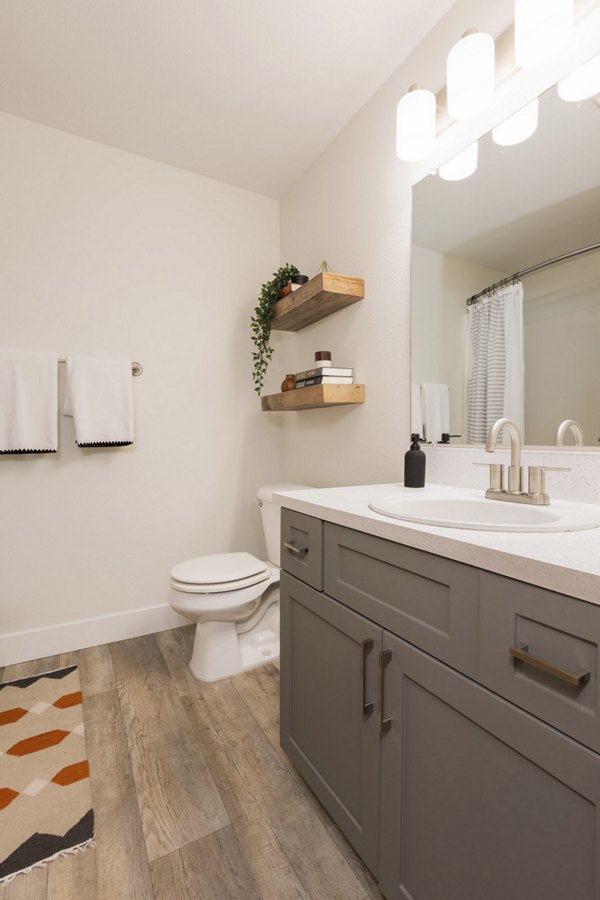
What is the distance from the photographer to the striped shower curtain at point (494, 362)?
1.27 metres

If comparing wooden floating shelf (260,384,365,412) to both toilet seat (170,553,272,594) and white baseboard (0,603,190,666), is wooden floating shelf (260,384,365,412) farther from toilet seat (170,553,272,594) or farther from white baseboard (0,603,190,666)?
white baseboard (0,603,190,666)

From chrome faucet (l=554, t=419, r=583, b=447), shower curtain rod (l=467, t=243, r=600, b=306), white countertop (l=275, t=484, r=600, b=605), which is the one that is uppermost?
shower curtain rod (l=467, t=243, r=600, b=306)

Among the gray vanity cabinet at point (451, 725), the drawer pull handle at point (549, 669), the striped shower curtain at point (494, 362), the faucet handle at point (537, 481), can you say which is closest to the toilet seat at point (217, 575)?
the gray vanity cabinet at point (451, 725)

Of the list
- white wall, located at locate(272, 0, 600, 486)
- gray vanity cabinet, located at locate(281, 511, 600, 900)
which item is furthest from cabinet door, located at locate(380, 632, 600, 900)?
white wall, located at locate(272, 0, 600, 486)

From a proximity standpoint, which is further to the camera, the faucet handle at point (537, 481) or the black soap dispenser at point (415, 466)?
the black soap dispenser at point (415, 466)

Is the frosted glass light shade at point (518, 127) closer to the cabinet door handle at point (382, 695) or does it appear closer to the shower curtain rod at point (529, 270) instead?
the shower curtain rod at point (529, 270)

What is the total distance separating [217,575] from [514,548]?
1.33 m

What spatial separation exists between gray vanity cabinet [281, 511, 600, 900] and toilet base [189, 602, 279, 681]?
2.50 feet

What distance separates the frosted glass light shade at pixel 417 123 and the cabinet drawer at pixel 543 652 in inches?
56.2

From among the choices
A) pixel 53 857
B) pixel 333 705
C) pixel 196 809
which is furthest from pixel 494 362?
pixel 53 857

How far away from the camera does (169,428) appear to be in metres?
2.29

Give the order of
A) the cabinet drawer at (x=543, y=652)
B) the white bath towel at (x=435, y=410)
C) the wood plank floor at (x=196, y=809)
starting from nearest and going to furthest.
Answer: the cabinet drawer at (x=543, y=652)
the wood plank floor at (x=196, y=809)
the white bath towel at (x=435, y=410)

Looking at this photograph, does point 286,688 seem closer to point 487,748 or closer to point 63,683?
point 487,748

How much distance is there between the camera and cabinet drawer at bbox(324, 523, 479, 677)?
2.37 ft
